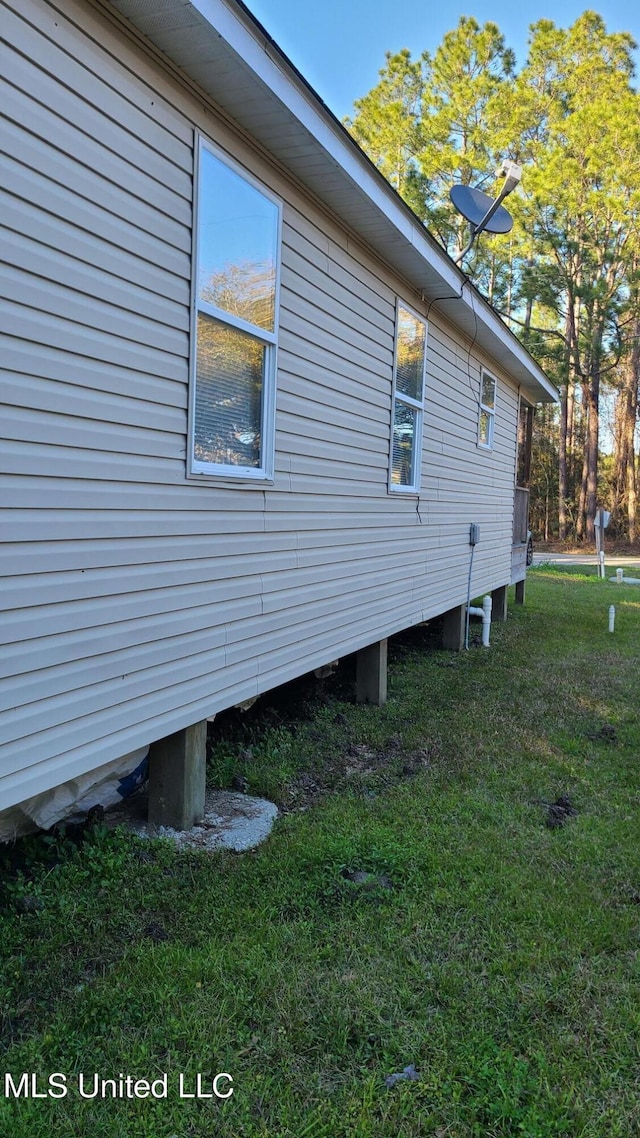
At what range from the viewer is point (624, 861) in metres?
3.40

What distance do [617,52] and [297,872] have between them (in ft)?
100

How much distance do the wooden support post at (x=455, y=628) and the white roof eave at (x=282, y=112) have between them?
13.1 ft

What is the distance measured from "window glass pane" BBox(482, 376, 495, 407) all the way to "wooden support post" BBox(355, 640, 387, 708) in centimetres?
443

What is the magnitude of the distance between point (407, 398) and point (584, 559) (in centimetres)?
2088

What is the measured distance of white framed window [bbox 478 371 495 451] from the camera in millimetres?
9102

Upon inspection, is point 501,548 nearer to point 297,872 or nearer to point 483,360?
point 483,360

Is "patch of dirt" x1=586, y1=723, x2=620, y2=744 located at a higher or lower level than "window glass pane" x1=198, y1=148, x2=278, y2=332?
lower

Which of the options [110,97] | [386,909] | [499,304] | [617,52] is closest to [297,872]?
[386,909]

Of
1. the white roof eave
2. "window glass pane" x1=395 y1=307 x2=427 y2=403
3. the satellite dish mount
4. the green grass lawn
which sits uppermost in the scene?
Result: the satellite dish mount

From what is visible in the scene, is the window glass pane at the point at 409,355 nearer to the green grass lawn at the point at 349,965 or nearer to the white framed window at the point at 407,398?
the white framed window at the point at 407,398

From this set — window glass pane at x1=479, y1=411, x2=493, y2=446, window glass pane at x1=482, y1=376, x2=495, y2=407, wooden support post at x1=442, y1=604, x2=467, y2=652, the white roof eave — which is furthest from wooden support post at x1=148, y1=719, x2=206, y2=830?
window glass pane at x1=482, y1=376, x2=495, y2=407

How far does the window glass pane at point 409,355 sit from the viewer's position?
6.15 m

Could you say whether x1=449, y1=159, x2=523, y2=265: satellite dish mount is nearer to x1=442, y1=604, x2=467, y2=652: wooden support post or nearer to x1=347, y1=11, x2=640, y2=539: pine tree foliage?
x1=442, y1=604, x2=467, y2=652: wooden support post

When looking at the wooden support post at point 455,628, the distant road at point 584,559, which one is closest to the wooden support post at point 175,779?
the wooden support post at point 455,628
